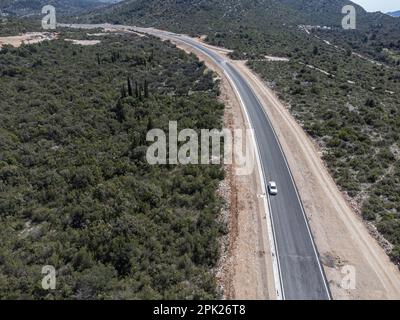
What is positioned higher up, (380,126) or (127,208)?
(380,126)

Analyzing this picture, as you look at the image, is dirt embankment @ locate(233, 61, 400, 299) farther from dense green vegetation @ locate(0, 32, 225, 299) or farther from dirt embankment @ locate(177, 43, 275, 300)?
dense green vegetation @ locate(0, 32, 225, 299)

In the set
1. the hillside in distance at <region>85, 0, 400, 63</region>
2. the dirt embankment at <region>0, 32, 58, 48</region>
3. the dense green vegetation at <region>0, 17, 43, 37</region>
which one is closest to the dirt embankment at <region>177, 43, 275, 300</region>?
the dirt embankment at <region>0, 32, 58, 48</region>

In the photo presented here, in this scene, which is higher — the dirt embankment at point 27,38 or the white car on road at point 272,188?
the dirt embankment at point 27,38

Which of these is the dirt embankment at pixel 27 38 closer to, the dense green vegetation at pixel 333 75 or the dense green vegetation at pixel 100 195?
the dense green vegetation at pixel 100 195

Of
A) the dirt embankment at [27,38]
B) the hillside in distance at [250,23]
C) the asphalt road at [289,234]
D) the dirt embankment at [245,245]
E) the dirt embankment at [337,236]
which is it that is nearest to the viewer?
the dirt embankment at [245,245]

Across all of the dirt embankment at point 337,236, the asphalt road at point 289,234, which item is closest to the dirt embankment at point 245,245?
the asphalt road at point 289,234

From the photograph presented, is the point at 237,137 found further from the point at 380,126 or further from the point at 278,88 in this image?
the point at 278,88
